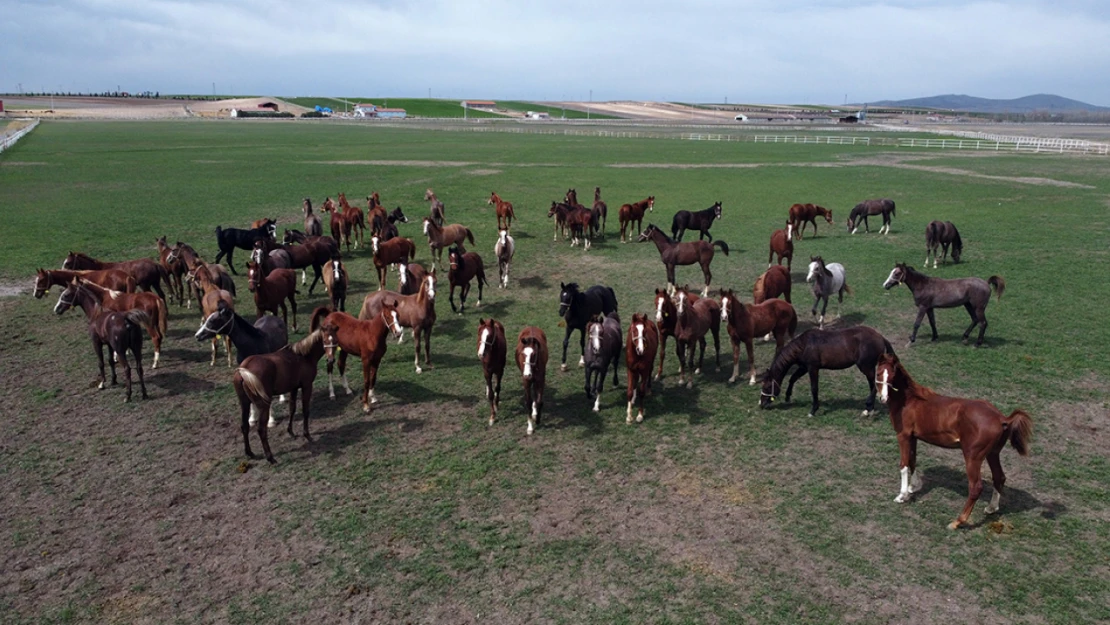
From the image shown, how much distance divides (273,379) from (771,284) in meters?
9.80

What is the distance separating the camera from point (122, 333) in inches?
434

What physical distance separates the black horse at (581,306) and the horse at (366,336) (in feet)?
10.1

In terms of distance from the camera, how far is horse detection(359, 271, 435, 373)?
12555mm

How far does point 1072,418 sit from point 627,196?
25.8m

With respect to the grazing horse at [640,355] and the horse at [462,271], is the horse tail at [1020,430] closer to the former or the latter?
the grazing horse at [640,355]

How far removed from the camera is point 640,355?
10086 millimetres

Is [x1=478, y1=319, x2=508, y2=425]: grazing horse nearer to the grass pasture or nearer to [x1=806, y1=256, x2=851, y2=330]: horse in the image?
the grass pasture

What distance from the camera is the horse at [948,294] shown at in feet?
43.4

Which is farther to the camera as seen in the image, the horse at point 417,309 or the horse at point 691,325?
the horse at point 417,309

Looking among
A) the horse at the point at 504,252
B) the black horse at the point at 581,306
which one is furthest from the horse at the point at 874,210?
the black horse at the point at 581,306

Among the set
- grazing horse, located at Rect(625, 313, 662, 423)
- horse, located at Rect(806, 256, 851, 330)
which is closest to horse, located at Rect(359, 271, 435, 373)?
grazing horse, located at Rect(625, 313, 662, 423)

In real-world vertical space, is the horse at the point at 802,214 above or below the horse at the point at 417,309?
above

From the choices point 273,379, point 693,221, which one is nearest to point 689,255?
point 693,221

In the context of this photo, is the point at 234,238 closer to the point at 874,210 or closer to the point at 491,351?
the point at 491,351
